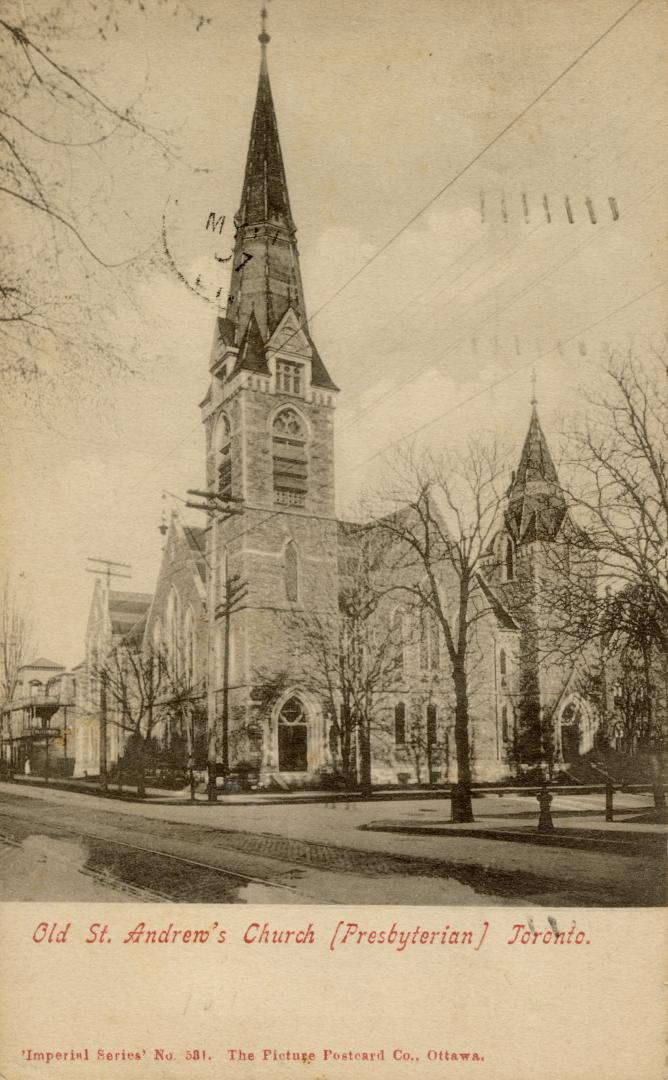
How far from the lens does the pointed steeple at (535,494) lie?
6.94 m

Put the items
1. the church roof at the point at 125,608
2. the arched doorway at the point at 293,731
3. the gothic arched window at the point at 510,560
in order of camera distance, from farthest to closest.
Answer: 1. the gothic arched window at the point at 510,560
2. the arched doorway at the point at 293,731
3. the church roof at the point at 125,608

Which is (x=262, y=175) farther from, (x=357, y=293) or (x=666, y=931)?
(x=666, y=931)

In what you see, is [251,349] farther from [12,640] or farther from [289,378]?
[12,640]

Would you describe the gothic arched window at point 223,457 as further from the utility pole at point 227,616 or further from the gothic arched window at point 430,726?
the gothic arched window at point 430,726

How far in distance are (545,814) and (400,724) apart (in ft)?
8.35

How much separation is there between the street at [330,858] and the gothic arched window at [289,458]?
3382mm

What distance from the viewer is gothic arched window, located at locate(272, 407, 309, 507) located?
8570mm

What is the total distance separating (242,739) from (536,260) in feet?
20.7

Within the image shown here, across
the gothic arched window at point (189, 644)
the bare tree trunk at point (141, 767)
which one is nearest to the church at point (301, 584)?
the gothic arched window at point (189, 644)

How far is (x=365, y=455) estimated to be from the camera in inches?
297

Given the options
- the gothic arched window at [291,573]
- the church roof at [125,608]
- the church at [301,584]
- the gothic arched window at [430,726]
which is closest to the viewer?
the church at [301,584]

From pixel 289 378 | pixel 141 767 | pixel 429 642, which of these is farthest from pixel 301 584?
pixel 141 767

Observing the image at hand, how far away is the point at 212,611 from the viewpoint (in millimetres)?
9844

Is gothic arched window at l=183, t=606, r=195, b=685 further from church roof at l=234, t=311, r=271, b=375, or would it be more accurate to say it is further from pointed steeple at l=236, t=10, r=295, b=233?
pointed steeple at l=236, t=10, r=295, b=233
